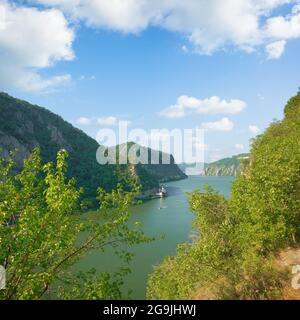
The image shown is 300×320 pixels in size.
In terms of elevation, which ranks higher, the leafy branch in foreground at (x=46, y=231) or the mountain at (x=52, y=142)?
the mountain at (x=52, y=142)

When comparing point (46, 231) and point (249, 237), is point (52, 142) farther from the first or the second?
point (46, 231)

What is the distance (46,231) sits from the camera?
823 cm

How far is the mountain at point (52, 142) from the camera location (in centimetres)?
11312

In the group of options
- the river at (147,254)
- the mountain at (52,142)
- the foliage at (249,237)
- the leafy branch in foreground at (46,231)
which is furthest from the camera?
the mountain at (52,142)

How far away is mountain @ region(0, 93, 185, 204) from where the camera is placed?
113 meters

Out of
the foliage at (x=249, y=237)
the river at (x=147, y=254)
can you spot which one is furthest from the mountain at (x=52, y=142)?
the foliage at (x=249, y=237)

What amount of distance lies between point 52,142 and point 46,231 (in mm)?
130842

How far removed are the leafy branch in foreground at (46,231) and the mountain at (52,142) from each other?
93.1m

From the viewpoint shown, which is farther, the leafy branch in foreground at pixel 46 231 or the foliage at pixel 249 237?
the foliage at pixel 249 237

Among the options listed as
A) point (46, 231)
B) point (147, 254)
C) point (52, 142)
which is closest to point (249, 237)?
point (46, 231)

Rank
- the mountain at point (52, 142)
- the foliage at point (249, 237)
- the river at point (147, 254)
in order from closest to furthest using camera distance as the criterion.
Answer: the foliage at point (249, 237)
the river at point (147, 254)
the mountain at point (52, 142)

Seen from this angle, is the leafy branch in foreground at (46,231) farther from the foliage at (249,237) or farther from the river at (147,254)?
the foliage at (249,237)
